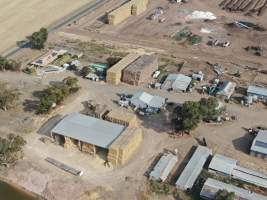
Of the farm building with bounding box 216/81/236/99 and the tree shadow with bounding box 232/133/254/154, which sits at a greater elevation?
the farm building with bounding box 216/81/236/99

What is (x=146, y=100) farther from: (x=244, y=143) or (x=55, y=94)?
(x=244, y=143)

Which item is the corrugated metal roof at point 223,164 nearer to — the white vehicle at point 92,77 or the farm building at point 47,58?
the white vehicle at point 92,77

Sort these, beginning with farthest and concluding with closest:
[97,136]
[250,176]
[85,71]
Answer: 1. [85,71]
2. [97,136]
3. [250,176]

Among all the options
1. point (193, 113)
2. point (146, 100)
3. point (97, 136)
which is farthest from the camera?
point (146, 100)

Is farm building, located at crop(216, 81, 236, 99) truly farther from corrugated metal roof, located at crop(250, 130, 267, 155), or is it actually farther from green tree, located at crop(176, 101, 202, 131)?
corrugated metal roof, located at crop(250, 130, 267, 155)

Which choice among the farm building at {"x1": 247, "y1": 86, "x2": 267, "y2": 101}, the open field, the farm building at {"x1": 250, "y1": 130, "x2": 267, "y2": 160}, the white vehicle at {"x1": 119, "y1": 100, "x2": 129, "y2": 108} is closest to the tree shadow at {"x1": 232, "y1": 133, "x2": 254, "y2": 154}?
the farm building at {"x1": 250, "y1": 130, "x2": 267, "y2": 160}

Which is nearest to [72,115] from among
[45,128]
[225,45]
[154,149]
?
[45,128]

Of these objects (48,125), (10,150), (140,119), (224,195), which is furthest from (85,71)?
(224,195)
